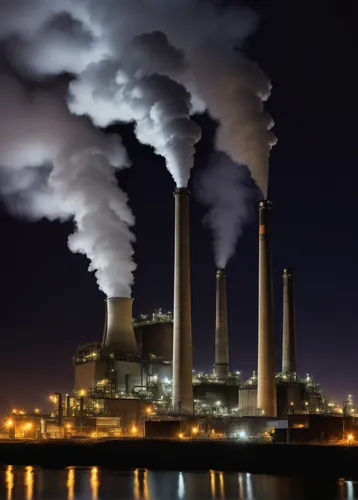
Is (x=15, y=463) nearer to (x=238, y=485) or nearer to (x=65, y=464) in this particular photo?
(x=65, y=464)

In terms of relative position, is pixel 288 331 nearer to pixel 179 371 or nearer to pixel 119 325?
pixel 119 325

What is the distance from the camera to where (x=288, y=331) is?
83000 millimetres

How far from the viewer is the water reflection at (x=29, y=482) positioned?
130ft

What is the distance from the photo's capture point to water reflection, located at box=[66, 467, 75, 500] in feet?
129

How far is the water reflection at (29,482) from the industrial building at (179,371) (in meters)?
12.8

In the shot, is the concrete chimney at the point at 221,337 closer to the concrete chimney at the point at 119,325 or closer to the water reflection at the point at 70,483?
the concrete chimney at the point at 119,325

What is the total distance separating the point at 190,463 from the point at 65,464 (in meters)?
8.75

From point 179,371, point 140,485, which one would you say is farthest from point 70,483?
point 179,371

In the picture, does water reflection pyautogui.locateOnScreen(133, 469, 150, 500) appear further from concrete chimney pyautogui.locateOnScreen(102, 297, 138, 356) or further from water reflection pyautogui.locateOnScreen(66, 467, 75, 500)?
concrete chimney pyautogui.locateOnScreen(102, 297, 138, 356)

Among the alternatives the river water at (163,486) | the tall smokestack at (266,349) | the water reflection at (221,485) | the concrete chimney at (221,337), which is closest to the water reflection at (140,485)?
the river water at (163,486)

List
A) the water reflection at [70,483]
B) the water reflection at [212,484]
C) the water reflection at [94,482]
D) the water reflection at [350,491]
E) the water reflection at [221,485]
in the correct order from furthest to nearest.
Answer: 1. the water reflection at [94,482]
2. the water reflection at [70,483]
3. the water reflection at [212,484]
4. the water reflection at [221,485]
5. the water reflection at [350,491]

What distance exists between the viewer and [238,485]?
41.6 meters

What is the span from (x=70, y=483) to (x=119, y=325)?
25.6m

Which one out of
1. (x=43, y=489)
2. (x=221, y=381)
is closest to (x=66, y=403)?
(x=221, y=381)
